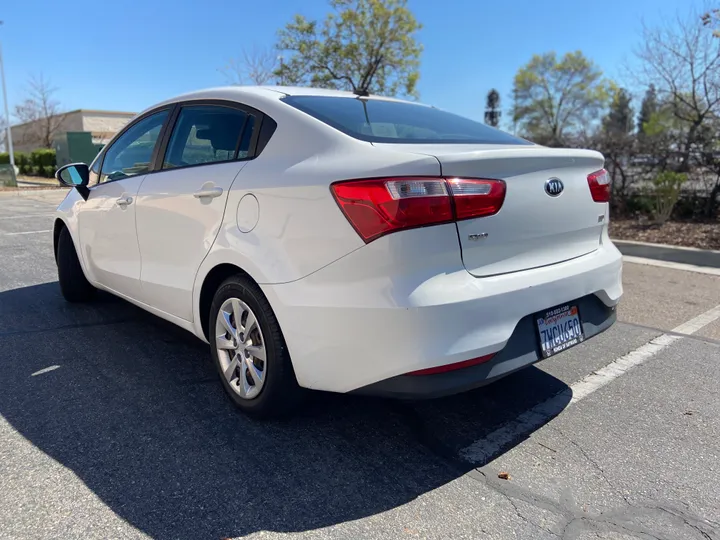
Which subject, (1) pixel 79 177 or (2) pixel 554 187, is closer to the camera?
(2) pixel 554 187

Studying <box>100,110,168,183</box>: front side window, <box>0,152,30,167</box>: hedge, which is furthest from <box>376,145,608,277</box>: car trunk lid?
<box>0,152,30,167</box>: hedge

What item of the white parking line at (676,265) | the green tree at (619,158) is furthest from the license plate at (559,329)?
the green tree at (619,158)

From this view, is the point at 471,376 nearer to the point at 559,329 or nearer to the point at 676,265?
the point at 559,329

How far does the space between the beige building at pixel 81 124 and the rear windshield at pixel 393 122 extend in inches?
1721

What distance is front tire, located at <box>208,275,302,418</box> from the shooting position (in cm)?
267

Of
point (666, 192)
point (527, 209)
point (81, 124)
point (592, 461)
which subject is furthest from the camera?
point (81, 124)

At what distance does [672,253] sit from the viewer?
7969 mm

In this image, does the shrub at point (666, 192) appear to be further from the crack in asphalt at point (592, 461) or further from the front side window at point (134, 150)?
the front side window at point (134, 150)

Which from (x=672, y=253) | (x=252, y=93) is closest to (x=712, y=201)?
(x=672, y=253)

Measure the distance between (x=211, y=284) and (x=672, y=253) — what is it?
7117 mm

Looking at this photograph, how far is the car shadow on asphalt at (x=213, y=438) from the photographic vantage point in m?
2.28

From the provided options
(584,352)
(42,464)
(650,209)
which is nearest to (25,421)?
(42,464)

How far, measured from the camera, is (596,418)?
3.06m

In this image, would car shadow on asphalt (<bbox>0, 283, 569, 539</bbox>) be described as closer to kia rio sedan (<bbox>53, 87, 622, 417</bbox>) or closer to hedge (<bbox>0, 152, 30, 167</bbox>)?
kia rio sedan (<bbox>53, 87, 622, 417</bbox>)
